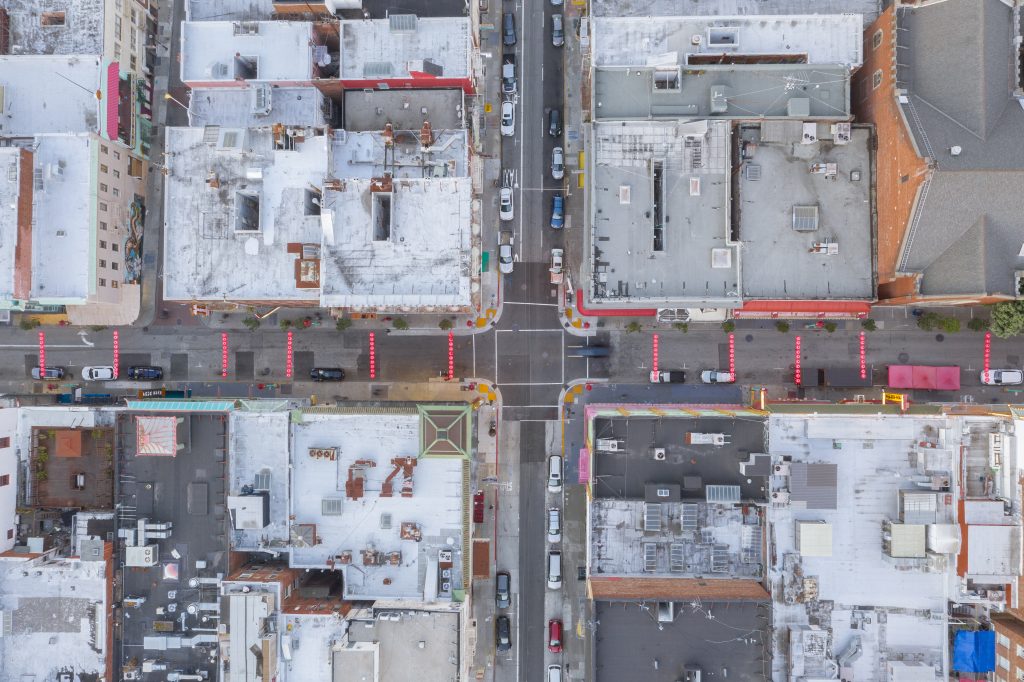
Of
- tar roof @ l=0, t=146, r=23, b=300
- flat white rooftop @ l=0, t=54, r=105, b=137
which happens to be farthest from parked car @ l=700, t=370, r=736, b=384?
tar roof @ l=0, t=146, r=23, b=300

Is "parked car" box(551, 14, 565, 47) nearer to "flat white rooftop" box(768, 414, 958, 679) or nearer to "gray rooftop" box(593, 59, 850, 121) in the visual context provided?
"gray rooftop" box(593, 59, 850, 121)

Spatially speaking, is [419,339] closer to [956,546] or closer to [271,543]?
[271,543]

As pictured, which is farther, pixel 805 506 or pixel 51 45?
pixel 51 45

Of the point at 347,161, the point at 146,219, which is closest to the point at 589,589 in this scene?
the point at 347,161

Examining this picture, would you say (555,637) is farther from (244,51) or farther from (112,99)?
(112,99)

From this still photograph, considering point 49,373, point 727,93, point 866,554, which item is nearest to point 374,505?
point 49,373

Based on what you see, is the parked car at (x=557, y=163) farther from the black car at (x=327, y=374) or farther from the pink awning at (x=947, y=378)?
the pink awning at (x=947, y=378)
